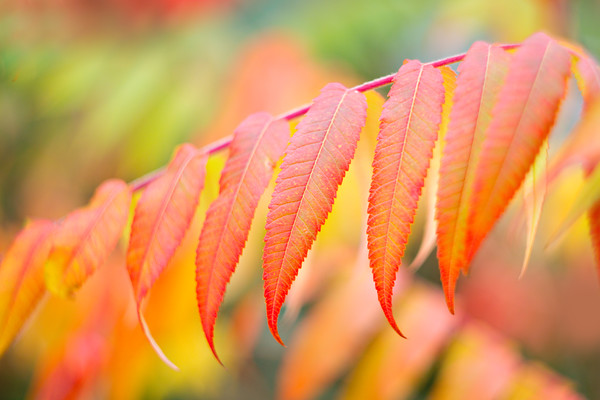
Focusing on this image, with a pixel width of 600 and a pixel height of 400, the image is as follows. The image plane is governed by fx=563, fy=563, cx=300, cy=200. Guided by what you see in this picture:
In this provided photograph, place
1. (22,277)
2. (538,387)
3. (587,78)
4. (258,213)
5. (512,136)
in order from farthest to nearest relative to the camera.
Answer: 1. (258,213)
2. (538,387)
3. (22,277)
4. (587,78)
5. (512,136)

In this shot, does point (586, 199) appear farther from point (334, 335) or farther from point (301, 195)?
point (334, 335)

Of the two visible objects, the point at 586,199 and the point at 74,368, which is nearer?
the point at 586,199

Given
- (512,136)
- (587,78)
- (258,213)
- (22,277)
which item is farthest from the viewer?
(258,213)

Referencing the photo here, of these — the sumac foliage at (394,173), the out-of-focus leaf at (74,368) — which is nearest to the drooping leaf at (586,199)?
the sumac foliage at (394,173)

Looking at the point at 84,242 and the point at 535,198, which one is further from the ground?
the point at 84,242

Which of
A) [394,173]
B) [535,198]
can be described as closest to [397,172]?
[394,173]

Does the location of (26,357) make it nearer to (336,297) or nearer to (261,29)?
(261,29)

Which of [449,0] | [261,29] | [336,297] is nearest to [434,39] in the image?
[449,0]

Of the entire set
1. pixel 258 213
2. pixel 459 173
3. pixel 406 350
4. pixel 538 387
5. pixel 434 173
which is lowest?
pixel 538 387
